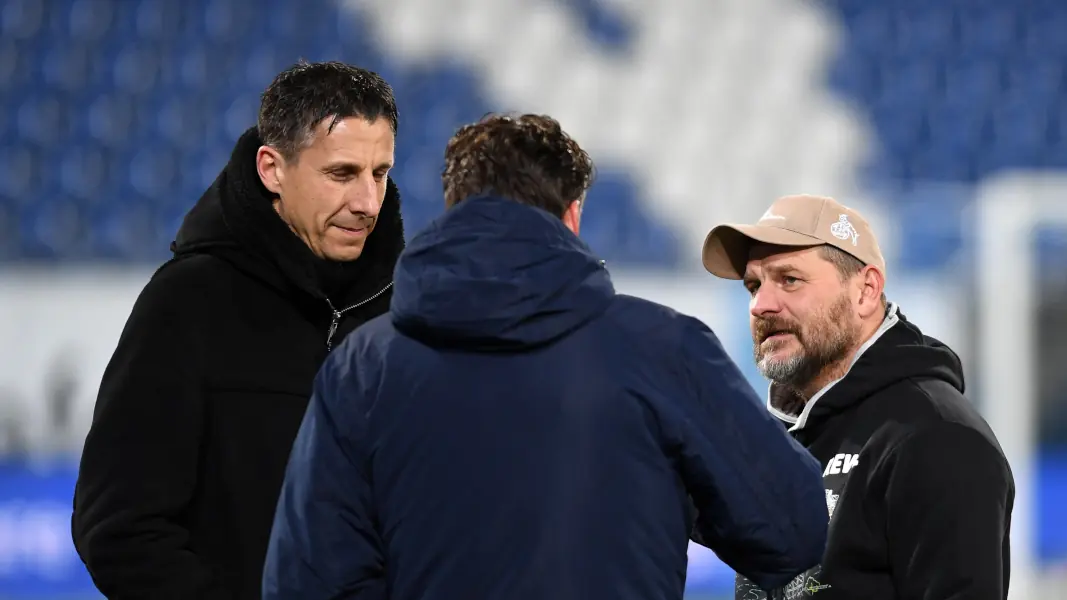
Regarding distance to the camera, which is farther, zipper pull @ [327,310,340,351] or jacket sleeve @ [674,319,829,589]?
zipper pull @ [327,310,340,351]

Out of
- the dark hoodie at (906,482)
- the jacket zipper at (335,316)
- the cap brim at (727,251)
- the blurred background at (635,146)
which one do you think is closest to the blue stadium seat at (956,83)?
the blurred background at (635,146)

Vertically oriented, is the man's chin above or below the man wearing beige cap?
above

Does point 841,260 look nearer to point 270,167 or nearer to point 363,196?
point 363,196

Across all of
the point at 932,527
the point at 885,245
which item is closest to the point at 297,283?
the point at 932,527

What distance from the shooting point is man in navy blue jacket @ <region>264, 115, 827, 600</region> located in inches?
44.2

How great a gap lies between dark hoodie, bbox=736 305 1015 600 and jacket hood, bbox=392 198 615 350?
53 centimetres

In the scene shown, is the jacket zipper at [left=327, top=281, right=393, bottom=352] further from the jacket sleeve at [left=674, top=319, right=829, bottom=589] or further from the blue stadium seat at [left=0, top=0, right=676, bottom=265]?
the blue stadium seat at [left=0, top=0, right=676, bottom=265]

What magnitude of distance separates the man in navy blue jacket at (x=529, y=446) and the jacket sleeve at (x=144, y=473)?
295 mm

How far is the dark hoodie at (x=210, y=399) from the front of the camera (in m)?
1.40

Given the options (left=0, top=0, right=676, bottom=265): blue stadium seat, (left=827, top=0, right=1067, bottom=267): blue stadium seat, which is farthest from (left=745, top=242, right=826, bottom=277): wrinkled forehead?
(left=827, top=0, right=1067, bottom=267): blue stadium seat

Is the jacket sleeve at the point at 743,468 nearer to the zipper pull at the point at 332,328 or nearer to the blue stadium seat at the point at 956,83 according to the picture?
the zipper pull at the point at 332,328

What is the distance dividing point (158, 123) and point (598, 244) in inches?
77.8

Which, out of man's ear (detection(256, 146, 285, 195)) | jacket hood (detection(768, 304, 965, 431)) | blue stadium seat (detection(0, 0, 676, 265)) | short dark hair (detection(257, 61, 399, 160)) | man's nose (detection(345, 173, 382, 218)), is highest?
blue stadium seat (detection(0, 0, 676, 265))

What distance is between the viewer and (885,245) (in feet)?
15.7
